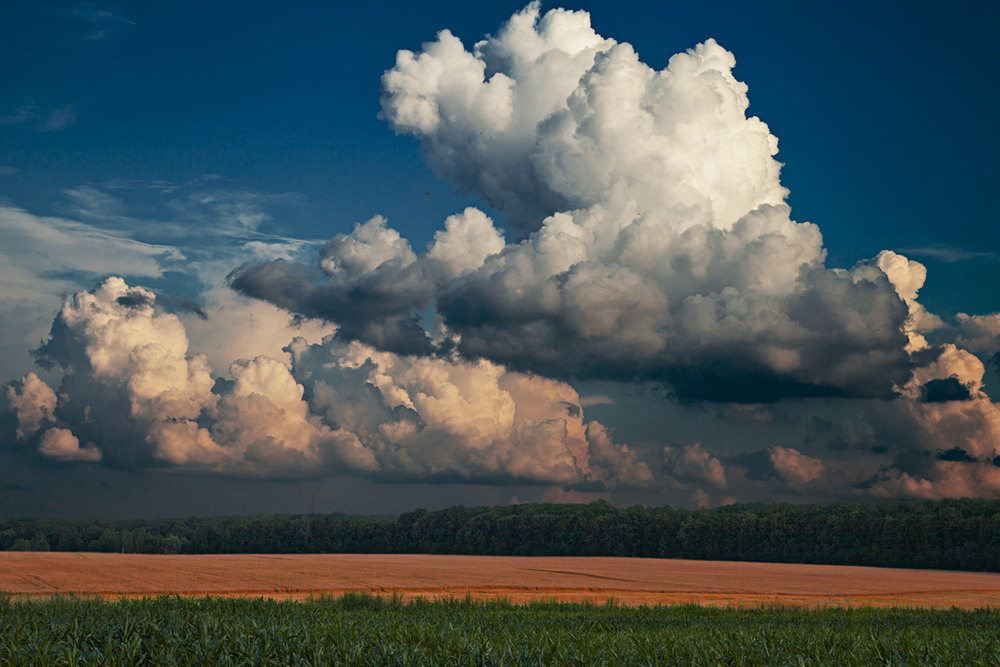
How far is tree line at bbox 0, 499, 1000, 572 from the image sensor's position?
13870 centimetres

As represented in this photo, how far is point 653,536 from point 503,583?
92822 millimetres

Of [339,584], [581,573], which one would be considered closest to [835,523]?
[581,573]

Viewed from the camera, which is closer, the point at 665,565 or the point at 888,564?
the point at 665,565

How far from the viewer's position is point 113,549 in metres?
177

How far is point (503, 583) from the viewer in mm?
82812

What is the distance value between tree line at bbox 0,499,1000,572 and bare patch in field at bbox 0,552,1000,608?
27137 millimetres

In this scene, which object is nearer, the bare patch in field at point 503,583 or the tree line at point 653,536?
the bare patch in field at point 503,583

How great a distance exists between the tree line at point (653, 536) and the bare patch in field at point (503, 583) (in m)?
27.1

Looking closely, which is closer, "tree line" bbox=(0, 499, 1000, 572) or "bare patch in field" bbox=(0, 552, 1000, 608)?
"bare patch in field" bbox=(0, 552, 1000, 608)

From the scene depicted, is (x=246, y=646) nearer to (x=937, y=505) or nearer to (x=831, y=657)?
(x=831, y=657)

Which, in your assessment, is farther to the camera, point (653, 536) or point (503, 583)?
point (653, 536)

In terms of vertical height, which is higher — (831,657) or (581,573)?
(831,657)

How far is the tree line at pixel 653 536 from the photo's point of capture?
139m

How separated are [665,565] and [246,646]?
120 meters
